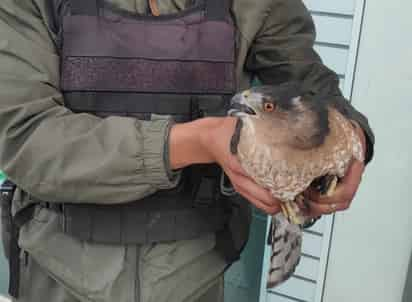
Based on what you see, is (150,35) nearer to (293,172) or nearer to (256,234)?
(293,172)

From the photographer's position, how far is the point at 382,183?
5.35 ft

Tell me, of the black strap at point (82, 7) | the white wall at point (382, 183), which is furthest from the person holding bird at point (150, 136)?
the white wall at point (382, 183)

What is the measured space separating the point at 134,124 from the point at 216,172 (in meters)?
0.19

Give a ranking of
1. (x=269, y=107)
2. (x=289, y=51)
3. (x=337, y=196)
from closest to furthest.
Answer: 1. (x=269, y=107)
2. (x=337, y=196)
3. (x=289, y=51)

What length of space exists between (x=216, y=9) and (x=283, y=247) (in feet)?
1.36

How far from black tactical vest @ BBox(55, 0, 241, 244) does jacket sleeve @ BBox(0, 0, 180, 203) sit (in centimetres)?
7

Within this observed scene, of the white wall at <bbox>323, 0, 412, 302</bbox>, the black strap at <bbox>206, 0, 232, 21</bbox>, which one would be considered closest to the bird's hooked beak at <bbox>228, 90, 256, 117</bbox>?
the black strap at <bbox>206, 0, 232, 21</bbox>

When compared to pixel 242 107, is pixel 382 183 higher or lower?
lower

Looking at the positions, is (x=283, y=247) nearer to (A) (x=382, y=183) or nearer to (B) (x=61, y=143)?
(B) (x=61, y=143)

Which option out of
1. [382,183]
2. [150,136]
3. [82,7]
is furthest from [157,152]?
[382,183]

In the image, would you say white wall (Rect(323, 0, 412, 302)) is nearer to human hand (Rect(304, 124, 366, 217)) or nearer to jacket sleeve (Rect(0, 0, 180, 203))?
human hand (Rect(304, 124, 366, 217))

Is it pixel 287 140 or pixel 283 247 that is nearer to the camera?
pixel 287 140

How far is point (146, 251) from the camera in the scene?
1083 mm

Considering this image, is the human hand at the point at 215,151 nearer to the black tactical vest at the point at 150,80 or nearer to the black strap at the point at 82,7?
the black tactical vest at the point at 150,80
